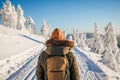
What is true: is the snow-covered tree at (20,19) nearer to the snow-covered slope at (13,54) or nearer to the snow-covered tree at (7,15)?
the snow-covered tree at (7,15)

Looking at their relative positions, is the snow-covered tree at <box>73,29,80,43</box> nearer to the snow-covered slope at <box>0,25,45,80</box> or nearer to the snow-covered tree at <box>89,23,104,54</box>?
the snow-covered tree at <box>89,23,104,54</box>

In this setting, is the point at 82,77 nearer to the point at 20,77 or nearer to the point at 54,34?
the point at 20,77

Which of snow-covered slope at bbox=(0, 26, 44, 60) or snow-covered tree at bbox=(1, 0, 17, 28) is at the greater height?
snow-covered tree at bbox=(1, 0, 17, 28)

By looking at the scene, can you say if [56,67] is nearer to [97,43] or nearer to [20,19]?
[97,43]

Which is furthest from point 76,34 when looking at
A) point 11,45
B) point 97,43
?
point 11,45

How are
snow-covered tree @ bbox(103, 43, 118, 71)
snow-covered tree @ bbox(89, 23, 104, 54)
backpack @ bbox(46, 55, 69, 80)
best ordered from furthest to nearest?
snow-covered tree @ bbox(89, 23, 104, 54), snow-covered tree @ bbox(103, 43, 118, 71), backpack @ bbox(46, 55, 69, 80)

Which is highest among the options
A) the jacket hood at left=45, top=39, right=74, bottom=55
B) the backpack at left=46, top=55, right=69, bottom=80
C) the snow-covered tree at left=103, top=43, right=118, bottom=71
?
the jacket hood at left=45, top=39, right=74, bottom=55

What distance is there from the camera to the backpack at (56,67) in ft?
12.8

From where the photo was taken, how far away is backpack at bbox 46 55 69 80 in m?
3.89

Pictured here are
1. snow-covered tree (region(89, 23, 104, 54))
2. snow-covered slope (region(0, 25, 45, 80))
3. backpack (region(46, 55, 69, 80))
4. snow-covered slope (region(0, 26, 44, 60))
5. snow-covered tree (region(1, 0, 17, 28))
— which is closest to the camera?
backpack (region(46, 55, 69, 80))

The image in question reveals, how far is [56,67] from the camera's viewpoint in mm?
3924

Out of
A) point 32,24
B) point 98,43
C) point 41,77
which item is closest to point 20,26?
point 32,24

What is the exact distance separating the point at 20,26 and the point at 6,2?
13130 millimetres

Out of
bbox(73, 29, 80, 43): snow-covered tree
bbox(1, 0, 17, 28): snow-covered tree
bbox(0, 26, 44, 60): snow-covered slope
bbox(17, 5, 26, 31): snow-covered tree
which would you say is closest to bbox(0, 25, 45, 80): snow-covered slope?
bbox(0, 26, 44, 60): snow-covered slope
